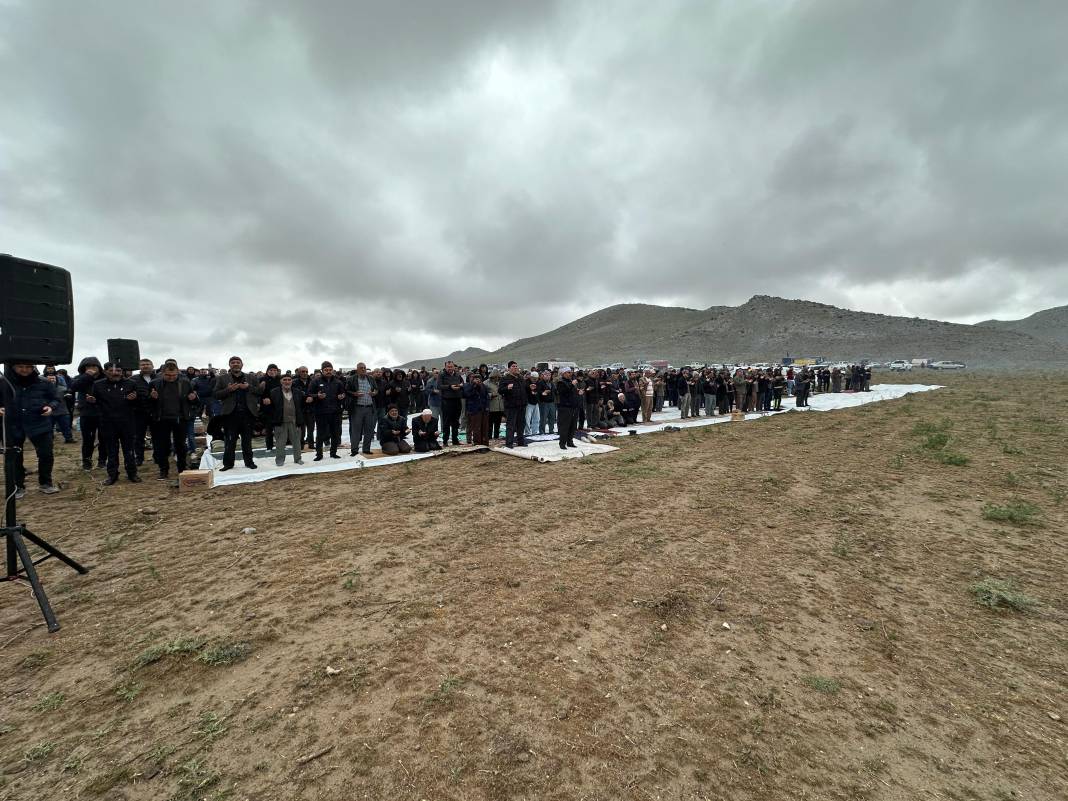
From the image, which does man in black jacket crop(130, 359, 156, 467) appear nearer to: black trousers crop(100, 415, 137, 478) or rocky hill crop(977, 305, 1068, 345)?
black trousers crop(100, 415, 137, 478)

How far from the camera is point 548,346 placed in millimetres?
143375

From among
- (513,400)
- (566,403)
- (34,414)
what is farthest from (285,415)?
(566,403)

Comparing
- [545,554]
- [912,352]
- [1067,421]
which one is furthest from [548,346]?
[545,554]

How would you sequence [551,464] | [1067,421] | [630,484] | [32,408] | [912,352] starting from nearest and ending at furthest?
[32,408] < [630,484] < [551,464] < [1067,421] < [912,352]

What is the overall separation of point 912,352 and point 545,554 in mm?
109370

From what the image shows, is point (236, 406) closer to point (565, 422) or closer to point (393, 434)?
point (393, 434)

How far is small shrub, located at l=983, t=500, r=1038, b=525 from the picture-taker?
586 cm

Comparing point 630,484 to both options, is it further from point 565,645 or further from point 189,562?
point 189,562

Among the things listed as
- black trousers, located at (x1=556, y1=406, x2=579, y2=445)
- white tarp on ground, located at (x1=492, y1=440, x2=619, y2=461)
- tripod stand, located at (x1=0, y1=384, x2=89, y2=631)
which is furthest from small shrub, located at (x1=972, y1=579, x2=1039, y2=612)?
tripod stand, located at (x1=0, y1=384, x2=89, y2=631)

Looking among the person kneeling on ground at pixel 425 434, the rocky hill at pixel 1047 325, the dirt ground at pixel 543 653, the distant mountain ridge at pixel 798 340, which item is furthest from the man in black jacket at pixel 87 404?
the rocky hill at pixel 1047 325

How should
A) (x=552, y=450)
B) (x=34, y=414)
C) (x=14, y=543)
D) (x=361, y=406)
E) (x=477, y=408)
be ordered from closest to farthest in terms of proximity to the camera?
(x=14, y=543) → (x=34, y=414) → (x=361, y=406) → (x=552, y=450) → (x=477, y=408)

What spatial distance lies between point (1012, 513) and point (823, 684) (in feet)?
17.8

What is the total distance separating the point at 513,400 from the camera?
11234mm

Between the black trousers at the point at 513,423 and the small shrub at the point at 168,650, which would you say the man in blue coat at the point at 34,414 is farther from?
the black trousers at the point at 513,423
